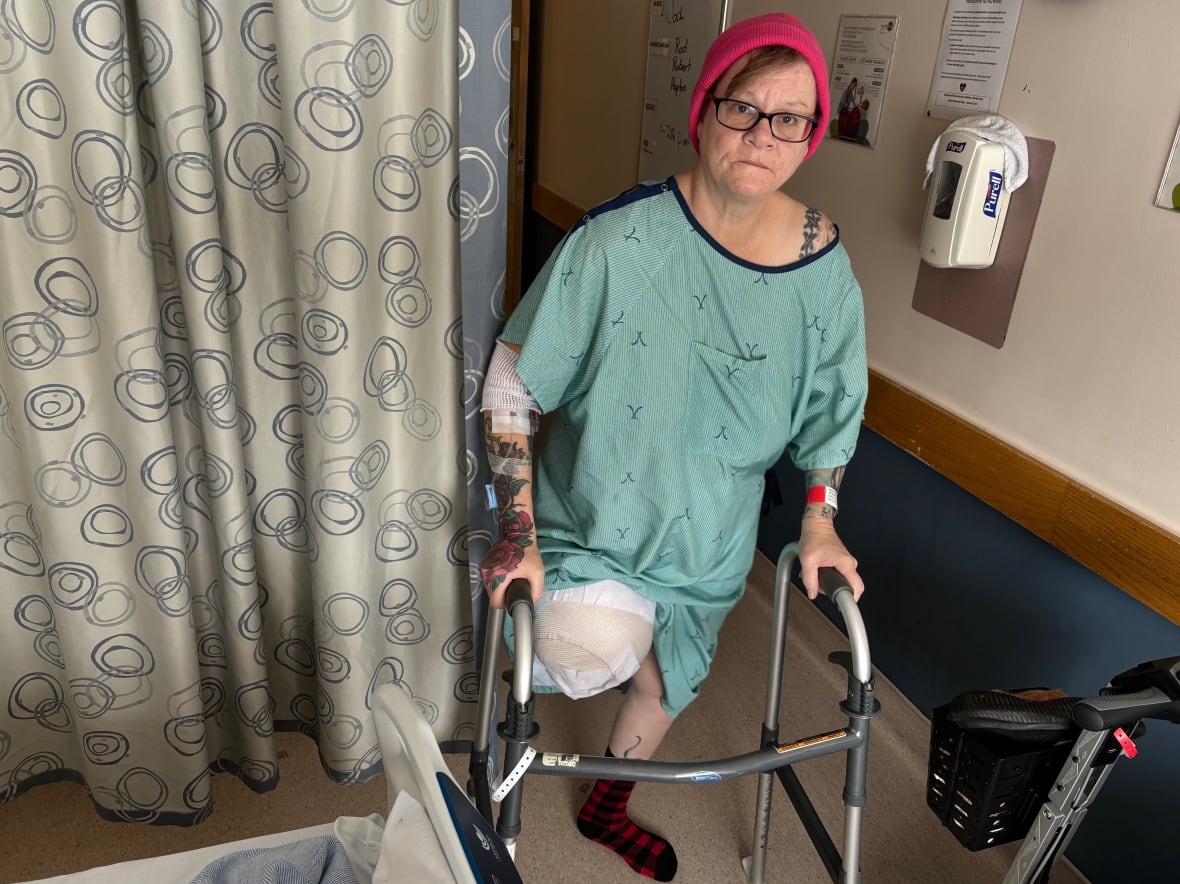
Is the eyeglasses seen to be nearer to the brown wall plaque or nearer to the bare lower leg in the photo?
the brown wall plaque

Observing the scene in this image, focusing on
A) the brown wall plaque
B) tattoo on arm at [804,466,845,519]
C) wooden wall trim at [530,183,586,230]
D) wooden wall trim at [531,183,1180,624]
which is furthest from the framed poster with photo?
wooden wall trim at [530,183,586,230]

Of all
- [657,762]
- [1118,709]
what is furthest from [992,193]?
[657,762]

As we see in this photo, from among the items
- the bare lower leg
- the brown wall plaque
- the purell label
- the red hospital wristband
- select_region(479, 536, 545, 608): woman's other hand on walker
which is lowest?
the bare lower leg

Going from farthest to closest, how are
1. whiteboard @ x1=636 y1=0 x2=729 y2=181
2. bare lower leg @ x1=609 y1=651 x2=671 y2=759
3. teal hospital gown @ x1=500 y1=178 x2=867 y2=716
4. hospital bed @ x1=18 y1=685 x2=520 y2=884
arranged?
whiteboard @ x1=636 y1=0 x2=729 y2=181 < bare lower leg @ x1=609 y1=651 x2=671 y2=759 < teal hospital gown @ x1=500 y1=178 x2=867 y2=716 < hospital bed @ x1=18 y1=685 x2=520 y2=884

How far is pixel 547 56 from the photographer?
4.18 meters

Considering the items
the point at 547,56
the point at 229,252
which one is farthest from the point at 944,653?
the point at 547,56

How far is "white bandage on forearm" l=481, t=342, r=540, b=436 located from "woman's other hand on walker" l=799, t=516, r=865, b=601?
0.51 m

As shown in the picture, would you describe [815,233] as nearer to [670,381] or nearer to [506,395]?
[670,381]

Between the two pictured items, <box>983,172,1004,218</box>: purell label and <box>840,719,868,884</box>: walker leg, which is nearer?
<box>840,719,868,884</box>: walker leg

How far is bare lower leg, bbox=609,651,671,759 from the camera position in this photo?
179cm

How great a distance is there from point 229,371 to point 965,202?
134 cm

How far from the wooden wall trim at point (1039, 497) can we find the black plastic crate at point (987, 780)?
0.35 meters

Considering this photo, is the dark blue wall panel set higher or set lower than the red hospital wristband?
lower

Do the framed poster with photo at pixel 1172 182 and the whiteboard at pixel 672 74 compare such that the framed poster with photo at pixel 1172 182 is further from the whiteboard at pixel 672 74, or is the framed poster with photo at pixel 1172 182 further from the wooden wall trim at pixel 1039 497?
the whiteboard at pixel 672 74
